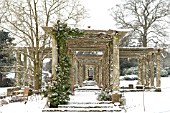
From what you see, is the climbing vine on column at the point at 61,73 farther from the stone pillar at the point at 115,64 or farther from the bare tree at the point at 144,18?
the bare tree at the point at 144,18

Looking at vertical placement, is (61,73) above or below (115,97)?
above

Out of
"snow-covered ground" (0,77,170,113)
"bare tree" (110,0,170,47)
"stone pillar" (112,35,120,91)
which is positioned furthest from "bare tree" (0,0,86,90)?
"bare tree" (110,0,170,47)

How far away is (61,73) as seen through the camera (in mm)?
13172

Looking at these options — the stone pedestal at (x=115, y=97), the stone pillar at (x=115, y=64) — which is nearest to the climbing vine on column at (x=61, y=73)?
the stone pillar at (x=115, y=64)

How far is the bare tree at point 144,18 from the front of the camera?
33406mm

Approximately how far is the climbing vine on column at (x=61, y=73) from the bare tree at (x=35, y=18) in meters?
6.79

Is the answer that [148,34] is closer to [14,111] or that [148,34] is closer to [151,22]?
[151,22]

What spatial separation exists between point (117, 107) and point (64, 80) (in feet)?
8.29

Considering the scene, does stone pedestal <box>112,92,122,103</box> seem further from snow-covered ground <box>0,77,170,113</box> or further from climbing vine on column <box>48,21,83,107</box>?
climbing vine on column <box>48,21,83,107</box>

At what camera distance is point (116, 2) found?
117 feet

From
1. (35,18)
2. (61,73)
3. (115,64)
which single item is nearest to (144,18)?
(35,18)

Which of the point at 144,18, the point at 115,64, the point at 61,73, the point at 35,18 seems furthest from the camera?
the point at 144,18

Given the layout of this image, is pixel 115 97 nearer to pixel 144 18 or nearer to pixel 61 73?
pixel 61 73

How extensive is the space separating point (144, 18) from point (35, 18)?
667 inches
